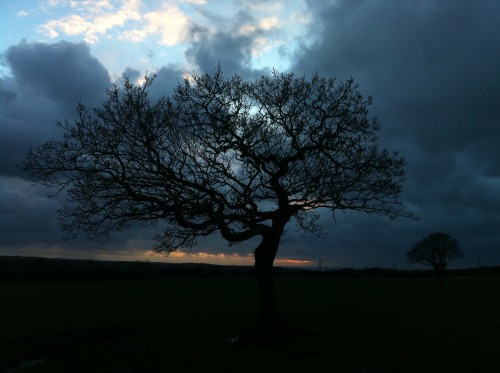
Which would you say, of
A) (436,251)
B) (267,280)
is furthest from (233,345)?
(436,251)

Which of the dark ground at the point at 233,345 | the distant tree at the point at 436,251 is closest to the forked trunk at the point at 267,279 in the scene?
the dark ground at the point at 233,345

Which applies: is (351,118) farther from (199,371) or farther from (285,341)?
(199,371)

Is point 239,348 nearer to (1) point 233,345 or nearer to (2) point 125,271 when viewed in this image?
(1) point 233,345

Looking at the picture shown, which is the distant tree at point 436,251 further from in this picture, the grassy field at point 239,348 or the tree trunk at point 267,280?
the tree trunk at point 267,280

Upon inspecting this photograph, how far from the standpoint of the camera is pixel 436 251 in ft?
338

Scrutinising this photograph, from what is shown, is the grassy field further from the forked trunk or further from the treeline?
the treeline

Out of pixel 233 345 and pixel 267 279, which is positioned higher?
pixel 267 279

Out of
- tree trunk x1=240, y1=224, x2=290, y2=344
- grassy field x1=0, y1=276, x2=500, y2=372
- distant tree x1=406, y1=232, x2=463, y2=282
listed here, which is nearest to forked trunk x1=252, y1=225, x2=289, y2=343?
tree trunk x1=240, y1=224, x2=290, y2=344

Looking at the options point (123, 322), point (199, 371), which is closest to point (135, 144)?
point (199, 371)

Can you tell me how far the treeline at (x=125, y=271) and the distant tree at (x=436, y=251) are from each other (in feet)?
91.3

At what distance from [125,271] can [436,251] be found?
69.6 meters

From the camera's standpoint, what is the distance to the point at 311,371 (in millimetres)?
14141

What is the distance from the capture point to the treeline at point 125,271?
341 feet

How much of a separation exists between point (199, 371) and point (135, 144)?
9084 millimetres
